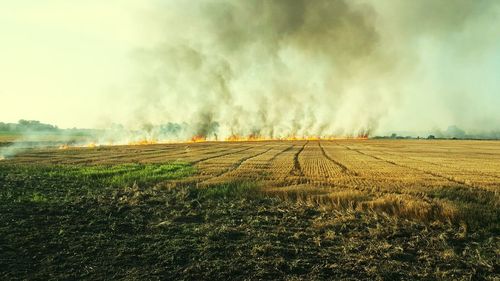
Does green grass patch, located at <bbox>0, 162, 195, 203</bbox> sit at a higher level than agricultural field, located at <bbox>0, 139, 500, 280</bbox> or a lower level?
higher

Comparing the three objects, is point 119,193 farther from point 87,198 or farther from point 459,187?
point 459,187

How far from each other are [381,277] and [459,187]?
17695 millimetres

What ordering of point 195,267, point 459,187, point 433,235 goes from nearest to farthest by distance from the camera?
point 195,267 → point 433,235 → point 459,187

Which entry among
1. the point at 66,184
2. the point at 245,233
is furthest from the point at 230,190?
the point at 66,184

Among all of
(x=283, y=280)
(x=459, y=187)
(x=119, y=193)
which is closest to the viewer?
(x=283, y=280)

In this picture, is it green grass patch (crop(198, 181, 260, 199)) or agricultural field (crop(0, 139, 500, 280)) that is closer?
agricultural field (crop(0, 139, 500, 280))

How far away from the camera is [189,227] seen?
12734mm

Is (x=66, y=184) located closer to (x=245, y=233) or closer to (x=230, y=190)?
(x=230, y=190)

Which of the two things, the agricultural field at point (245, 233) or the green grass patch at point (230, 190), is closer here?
the agricultural field at point (245, 233)

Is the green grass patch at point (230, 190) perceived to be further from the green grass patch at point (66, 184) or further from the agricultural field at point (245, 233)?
the green grass patch at point (66, 184)

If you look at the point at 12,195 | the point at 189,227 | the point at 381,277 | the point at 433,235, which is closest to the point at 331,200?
the point at 433,235

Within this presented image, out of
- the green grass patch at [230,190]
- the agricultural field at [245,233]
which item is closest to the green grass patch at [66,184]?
the agricultural field at [245,233]

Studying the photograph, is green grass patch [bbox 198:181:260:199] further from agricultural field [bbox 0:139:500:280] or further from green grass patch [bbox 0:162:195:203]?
green grass patch [bbox 0:162:195:203]

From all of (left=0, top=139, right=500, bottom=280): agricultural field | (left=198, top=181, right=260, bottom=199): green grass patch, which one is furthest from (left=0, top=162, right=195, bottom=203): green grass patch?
(left=198, top=181, right=260, bottom=199): green grass patch
